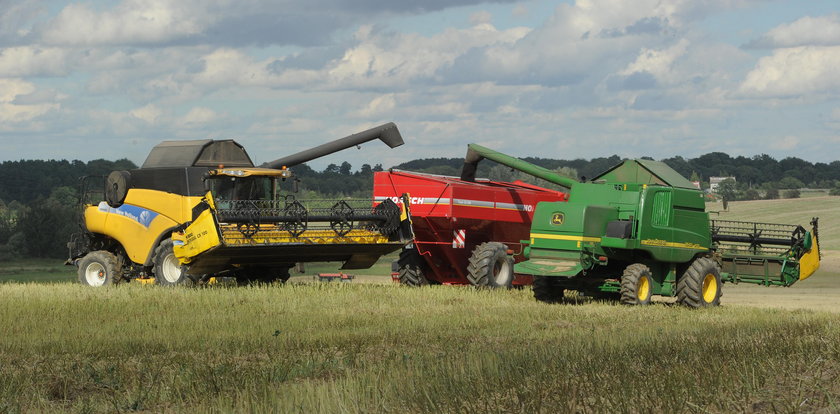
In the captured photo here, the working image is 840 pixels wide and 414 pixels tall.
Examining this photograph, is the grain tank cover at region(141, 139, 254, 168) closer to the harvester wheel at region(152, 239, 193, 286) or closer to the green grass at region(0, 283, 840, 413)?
the harvester wheel at region(152, 239, 193, 286)

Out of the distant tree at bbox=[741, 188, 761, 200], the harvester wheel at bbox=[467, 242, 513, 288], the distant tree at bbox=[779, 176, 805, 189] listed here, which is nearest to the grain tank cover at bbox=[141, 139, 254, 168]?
the harvester wheel at bbox=[467, 242, 513, 288]

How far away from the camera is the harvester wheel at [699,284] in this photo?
18266mm

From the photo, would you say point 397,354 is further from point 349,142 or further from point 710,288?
point 349,142

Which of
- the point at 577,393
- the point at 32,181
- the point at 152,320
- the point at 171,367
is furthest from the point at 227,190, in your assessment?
the point at 32,181

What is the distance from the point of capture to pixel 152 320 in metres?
14.7

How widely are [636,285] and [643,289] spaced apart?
415mm

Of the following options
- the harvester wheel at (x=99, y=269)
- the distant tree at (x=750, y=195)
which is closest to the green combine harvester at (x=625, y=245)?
the harvester wheel at (x=99, y=269)

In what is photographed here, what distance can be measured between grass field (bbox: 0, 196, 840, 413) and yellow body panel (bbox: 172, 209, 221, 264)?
0.78 meters

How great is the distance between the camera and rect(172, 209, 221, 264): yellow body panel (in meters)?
18.7

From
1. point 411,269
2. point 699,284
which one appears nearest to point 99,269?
point 411,269

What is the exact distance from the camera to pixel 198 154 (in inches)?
827

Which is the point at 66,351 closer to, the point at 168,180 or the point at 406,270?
the point at 168,180

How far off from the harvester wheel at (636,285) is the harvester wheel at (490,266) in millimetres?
4028

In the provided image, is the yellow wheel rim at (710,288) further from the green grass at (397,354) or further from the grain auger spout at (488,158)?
the grain auger spout at (488,158)
